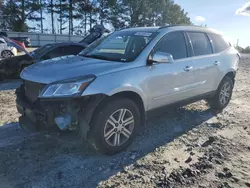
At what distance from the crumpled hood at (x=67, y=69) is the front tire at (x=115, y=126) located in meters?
0.46

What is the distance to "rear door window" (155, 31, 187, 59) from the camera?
4246 mm

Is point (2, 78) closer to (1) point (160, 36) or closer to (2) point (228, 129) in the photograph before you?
(1) point (160, 36)

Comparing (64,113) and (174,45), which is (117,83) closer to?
(64,113)

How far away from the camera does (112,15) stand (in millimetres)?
41594

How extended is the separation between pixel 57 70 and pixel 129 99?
3.53 ft

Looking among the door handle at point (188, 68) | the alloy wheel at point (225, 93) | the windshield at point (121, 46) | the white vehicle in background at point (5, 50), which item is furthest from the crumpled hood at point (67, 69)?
the white vehicle in background at point (5, 50)

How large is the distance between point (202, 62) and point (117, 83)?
2.19 meters

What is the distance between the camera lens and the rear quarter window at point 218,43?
545 cm

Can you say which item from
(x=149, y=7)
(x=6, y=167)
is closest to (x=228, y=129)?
(x=6, y=167)

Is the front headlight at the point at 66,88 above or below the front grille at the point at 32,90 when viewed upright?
above

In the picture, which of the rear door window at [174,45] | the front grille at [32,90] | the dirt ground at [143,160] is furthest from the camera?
the rear door window at [174,45]

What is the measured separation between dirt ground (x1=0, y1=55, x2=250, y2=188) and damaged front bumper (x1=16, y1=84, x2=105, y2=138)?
0.17 metres

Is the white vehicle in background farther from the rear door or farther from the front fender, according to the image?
the front fender

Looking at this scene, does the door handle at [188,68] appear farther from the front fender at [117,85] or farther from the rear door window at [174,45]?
the front fender at [117,85]
